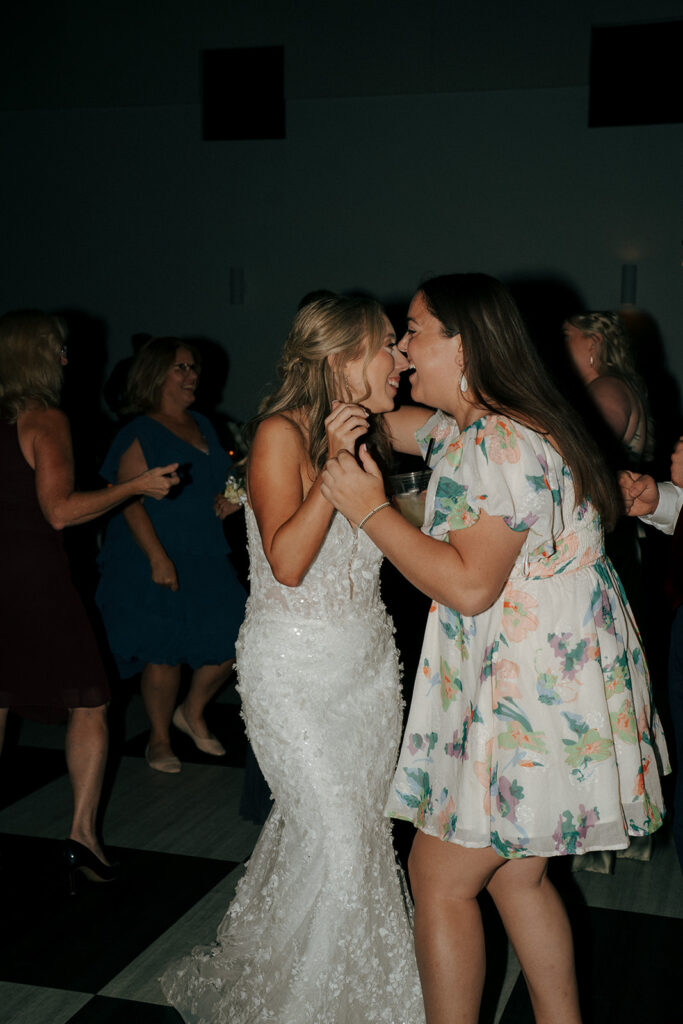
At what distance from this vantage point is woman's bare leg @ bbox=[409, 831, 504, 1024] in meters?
1.58

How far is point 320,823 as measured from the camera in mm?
1947

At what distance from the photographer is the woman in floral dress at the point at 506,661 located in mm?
1510

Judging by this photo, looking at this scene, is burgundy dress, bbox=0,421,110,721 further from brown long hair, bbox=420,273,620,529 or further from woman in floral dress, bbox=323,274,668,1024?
brown long hair, bbox=420,273,620,529

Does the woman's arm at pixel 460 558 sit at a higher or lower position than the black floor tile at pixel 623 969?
higher

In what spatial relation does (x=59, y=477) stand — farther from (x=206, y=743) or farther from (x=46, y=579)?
(x=206, y=743)

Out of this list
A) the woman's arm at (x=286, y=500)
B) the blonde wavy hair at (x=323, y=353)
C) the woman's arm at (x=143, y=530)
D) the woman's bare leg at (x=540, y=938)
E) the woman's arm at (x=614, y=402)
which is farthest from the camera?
the woman's arm at (x=143, y=530)

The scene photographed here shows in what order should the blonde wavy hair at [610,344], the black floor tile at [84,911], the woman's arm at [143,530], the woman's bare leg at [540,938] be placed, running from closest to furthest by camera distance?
the woman's bare leg at [540,938] → the black floor tile at [84,911] → the blonde wavy hair at [610,344] → the woman's arm at [143,530]

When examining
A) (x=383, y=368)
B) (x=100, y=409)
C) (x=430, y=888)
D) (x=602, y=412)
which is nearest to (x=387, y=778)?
(x=430, y=888)

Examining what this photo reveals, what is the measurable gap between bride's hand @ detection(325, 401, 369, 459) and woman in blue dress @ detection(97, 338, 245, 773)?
1.86 meters

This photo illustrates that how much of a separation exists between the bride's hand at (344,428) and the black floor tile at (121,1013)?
123 cm

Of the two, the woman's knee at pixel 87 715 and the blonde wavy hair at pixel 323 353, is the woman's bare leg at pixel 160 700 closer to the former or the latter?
the woman's knee at pixel 87 715

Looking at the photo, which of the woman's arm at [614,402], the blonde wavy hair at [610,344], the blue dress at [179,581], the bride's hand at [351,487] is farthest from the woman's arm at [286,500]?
the blue dress at [179,581]

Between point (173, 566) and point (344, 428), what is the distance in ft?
6.26

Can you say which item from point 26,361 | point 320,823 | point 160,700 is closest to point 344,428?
point 320,823
